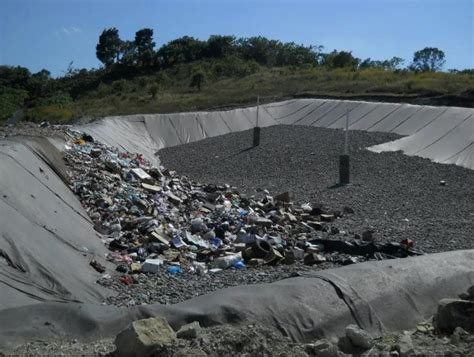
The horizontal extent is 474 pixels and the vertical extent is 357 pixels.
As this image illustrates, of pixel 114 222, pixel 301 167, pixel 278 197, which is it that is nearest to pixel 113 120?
pixel 301 167

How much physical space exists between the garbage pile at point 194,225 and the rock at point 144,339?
3924 mm

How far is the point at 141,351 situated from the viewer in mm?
3861

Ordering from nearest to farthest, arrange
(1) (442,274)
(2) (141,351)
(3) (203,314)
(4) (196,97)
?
(2) (141,351), (3) (203,314), (1) (442,274), (4) (196,97)

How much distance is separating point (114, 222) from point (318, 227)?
12.5 feet

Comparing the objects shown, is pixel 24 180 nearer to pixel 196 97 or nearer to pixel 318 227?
pixel 318 227

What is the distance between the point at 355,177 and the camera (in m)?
18.0

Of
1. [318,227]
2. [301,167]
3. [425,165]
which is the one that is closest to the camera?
[318,227]

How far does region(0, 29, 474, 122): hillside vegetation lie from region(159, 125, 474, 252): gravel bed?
6.00 meters

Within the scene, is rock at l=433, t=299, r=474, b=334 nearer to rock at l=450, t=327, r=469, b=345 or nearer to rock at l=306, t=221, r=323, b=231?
rock at l=450, t=327, r=469, b=345

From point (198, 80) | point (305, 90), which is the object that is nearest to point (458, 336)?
point (305, 90)

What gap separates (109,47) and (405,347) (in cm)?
6740

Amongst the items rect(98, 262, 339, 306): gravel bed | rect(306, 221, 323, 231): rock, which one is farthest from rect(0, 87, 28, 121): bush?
rect(98, 262, 339, 306): gravel bed

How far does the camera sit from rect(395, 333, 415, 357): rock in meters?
4.26

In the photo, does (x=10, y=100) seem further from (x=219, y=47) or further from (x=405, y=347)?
(x=405, y=347)
